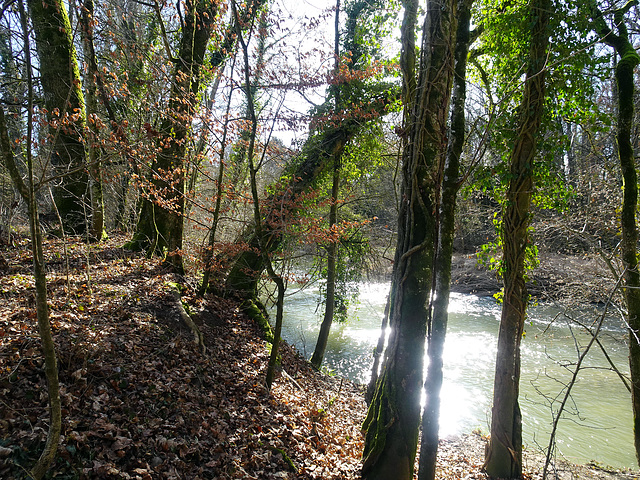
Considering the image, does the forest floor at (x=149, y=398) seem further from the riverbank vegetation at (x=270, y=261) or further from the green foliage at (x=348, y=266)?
the green foliage at (x=348, y=266)

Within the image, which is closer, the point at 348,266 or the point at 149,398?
the point at 149,398

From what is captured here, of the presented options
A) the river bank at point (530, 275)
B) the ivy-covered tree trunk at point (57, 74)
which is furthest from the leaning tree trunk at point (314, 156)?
the river bank at point (530, 275)

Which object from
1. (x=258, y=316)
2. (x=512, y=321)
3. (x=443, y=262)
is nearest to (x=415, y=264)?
(x=443, y=262)

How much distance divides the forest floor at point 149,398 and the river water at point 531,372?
Result: 1.54 meters

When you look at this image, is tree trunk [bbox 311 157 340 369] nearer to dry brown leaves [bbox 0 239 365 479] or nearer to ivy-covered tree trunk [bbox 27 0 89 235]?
dry brown leaves [bbox 0 239 365 479]

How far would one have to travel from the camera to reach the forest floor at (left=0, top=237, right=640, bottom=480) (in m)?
2.96

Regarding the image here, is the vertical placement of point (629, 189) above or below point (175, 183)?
→ above

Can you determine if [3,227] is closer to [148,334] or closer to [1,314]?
[1,314]

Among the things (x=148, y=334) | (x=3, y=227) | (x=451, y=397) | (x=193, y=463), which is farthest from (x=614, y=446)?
(x=3, y=227)

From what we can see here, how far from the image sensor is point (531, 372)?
9.62 meters

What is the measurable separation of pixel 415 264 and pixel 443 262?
32 centimetres

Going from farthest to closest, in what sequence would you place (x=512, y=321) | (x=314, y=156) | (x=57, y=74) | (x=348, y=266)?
1. (x=348, y=266)
2. (x=314, y=156)
3. (x=57, y=74)
4. (x=512, y=321)

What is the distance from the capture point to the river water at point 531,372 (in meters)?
6.90

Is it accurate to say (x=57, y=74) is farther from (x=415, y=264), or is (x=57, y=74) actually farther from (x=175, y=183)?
(x=415, y=264)
